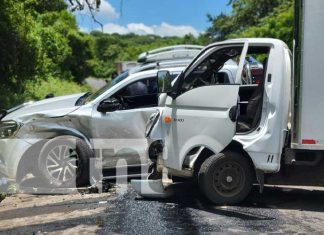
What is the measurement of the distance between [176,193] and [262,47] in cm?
243

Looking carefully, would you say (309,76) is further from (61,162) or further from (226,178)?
(61,162)

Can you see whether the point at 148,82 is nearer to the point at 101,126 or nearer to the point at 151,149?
the point at 101,126

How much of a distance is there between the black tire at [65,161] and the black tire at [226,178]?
2.02 metres

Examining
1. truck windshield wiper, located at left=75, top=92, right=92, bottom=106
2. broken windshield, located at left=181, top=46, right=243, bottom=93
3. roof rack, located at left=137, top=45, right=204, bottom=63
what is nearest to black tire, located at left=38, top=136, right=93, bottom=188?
truck windshield wiper, located at left=75, top=92, right=92, bottom=106

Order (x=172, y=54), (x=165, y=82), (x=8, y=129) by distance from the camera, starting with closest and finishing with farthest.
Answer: (x=165, y=82) < (x=8, y=129) < (x=172, y=54)

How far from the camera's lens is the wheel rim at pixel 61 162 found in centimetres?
783

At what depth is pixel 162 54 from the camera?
15766mm

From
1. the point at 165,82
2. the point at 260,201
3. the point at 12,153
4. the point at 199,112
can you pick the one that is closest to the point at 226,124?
the point at 199,112

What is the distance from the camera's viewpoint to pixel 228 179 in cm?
671

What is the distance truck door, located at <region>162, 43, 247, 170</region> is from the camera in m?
6.51

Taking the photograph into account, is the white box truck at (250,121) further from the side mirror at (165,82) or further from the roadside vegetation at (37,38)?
the roadside vegetation at (37,38)

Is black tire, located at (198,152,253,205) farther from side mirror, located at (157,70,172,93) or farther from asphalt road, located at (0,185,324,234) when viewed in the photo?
side mirror, located at (157,70,172,93)

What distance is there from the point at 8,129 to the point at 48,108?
27.7 inches

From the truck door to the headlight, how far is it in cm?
249
